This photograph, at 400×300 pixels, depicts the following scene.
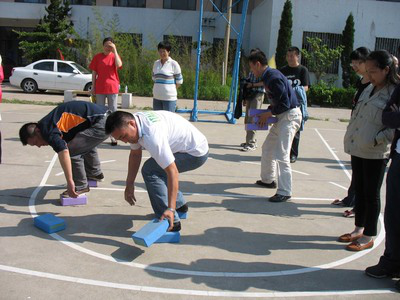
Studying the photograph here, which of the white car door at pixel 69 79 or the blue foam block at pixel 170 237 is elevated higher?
the white car door at pixel 69 79

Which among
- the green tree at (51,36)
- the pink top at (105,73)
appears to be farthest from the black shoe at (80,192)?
the green tree at (51,36)

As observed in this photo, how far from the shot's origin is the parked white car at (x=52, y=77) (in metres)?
18.0

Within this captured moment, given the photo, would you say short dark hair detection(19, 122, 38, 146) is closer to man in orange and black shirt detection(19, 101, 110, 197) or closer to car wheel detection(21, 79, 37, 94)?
man in orange and black shirt detection(19, 101, 110, 197)

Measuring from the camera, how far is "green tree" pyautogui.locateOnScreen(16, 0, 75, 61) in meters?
22.7

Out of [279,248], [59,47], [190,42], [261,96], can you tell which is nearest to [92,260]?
[279,248]

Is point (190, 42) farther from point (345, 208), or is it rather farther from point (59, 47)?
point (345, 208)

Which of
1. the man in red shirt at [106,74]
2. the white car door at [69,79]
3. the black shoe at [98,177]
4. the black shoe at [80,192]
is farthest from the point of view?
the white car door at [69,79]

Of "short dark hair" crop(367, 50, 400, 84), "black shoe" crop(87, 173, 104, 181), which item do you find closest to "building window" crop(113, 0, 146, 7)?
"black shoe" crop(87, 173, 104, 181)

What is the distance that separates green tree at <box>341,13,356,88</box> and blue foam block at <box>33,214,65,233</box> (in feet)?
60.7

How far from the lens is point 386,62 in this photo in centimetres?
379

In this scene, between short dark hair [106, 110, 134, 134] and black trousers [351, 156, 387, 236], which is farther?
black trousers [351, 156, 387, 236]

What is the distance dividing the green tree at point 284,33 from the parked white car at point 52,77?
28.9 feet

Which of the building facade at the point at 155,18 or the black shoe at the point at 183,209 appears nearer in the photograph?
the black shoe at the point at 183,209

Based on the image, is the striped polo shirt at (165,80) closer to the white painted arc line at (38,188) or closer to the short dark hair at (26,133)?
the white painted arc line at (38,188)
